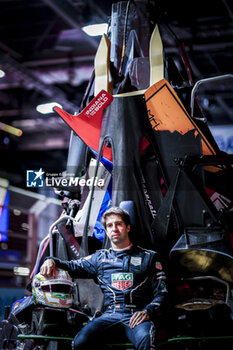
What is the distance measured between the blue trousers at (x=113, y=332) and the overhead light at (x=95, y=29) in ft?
7.65

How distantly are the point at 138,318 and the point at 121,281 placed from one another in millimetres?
274

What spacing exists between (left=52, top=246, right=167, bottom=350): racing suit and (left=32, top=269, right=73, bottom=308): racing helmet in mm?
92

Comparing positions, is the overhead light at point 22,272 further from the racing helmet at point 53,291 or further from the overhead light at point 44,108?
the overhead light at point 44,108

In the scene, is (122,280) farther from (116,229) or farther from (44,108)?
(44,108)

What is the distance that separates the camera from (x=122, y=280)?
244cm

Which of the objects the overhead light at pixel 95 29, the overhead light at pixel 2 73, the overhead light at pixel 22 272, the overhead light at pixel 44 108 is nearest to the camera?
the overhead light at pixel 95 29

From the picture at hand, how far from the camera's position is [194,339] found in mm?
2234

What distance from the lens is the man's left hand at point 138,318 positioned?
2201 millimetres

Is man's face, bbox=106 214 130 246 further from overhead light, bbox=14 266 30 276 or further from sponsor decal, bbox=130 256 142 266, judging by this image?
overhead light, bbox=14 266 30 276

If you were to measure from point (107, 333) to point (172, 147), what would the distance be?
1.16 meters

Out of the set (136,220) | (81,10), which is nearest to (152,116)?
(136,220)

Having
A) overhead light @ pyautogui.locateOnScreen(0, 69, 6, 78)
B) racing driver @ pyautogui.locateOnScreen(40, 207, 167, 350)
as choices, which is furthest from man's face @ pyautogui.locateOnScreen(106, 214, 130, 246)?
overhead light @ pyautogui.locateOnScreen(0, 69, 6, 78)

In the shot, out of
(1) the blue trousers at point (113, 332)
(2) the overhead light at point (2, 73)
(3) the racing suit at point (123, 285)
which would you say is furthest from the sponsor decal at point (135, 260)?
(2) the overhead light at point (2, 73)

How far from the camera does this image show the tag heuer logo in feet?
7.92
